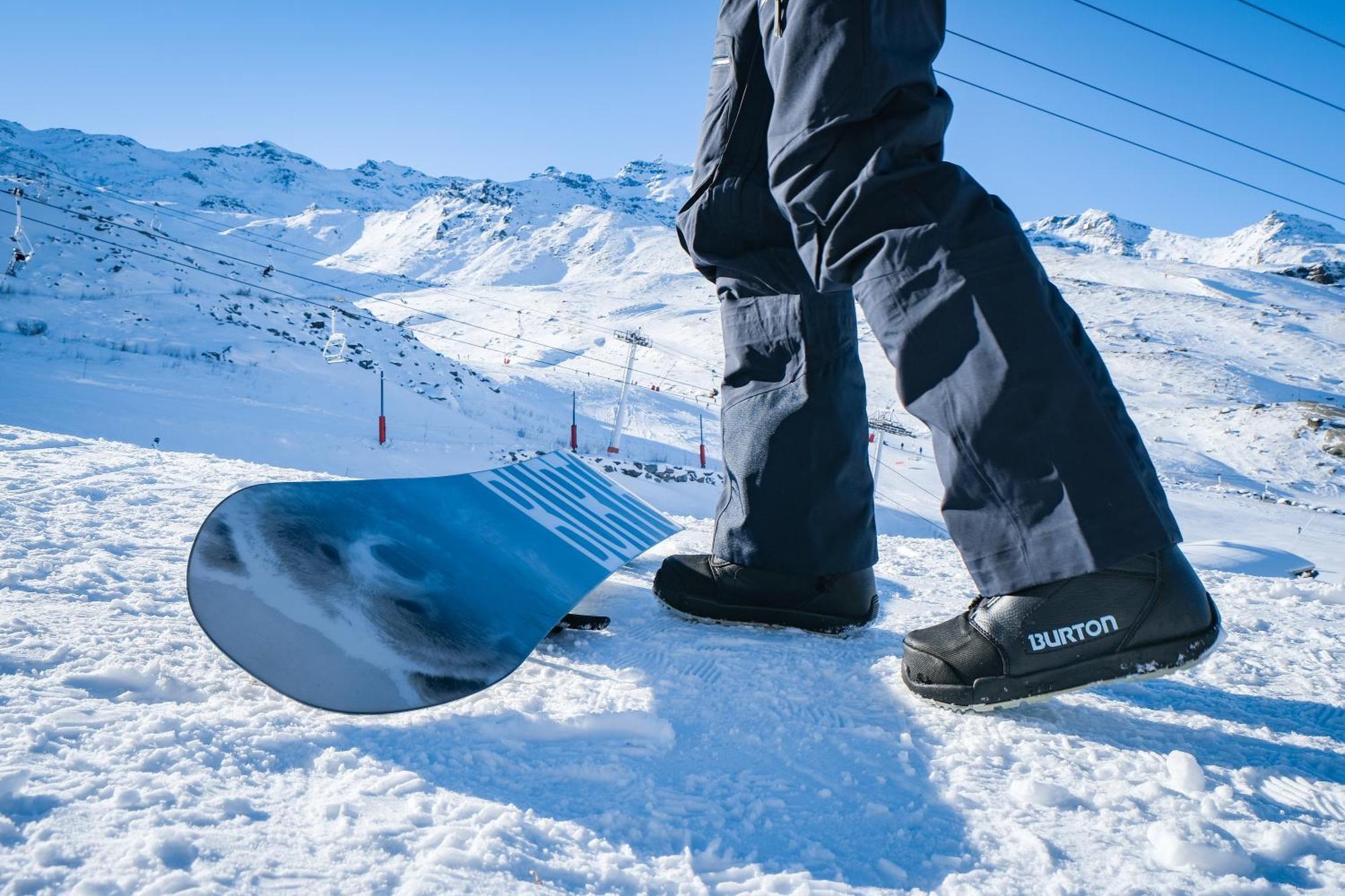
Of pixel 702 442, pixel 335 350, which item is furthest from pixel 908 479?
pixel 335 350

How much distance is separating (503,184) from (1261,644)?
11464cm

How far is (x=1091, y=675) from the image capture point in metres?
0.86

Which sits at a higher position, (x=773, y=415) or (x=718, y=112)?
(x=718, y=112)

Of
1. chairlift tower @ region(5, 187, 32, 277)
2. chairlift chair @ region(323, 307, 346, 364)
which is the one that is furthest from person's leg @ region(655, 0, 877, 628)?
chairlift tower @ region(5, 187, 32, 277)

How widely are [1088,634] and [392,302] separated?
43628 mm

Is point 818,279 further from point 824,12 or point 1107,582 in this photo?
point 1107,582

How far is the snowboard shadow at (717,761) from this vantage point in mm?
625

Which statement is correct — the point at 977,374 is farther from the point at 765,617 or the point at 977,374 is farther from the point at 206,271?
the point at 206,271

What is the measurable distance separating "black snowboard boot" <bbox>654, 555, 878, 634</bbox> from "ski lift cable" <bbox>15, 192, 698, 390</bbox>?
22.6 m

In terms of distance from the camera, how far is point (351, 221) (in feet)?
282

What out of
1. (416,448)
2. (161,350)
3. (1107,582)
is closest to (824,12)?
(1107,582)

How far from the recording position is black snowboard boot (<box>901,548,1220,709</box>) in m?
0.84

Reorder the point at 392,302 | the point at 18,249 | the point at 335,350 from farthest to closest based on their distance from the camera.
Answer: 1. the point at 392,302
2. the point at 335,350
3. the point at 18,249

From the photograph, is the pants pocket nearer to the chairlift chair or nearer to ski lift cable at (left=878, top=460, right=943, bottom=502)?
ski lift cable at (left=878, top=460, right=943, bottom=502)
